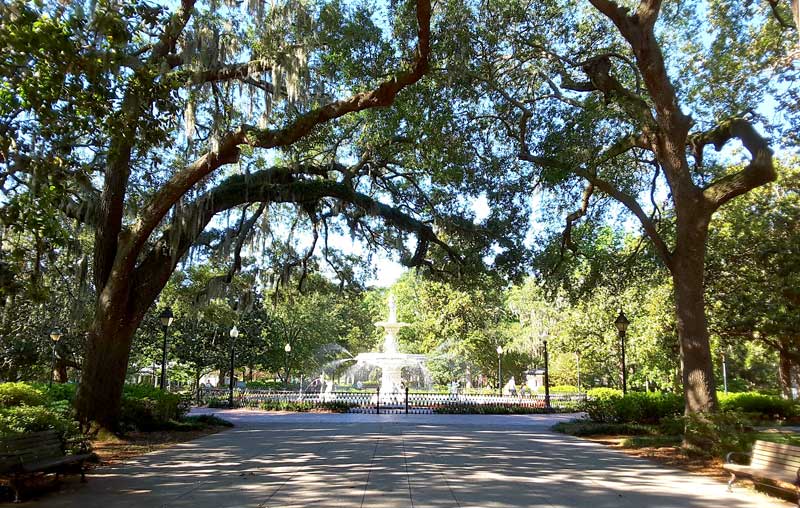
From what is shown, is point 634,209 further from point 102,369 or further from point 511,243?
point 102,369

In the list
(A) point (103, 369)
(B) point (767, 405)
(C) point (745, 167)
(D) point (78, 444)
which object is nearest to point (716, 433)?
(C) point (745, 167)

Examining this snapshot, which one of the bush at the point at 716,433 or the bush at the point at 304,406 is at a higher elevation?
the bush at the point at 716,433

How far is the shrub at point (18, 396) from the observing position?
9508 millimetres

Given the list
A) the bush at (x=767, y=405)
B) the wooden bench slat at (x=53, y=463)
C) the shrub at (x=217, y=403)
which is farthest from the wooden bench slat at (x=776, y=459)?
the shrub at (x=217, y=403)

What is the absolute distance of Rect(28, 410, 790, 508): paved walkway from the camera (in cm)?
653

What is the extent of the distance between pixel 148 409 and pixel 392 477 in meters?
8.70

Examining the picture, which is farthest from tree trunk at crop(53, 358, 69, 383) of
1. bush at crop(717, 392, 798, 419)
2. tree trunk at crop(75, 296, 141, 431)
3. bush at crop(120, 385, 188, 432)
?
bush at crop(717, 392, 798, 419)

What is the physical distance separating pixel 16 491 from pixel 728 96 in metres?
16.8

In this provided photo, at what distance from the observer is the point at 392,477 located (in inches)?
312

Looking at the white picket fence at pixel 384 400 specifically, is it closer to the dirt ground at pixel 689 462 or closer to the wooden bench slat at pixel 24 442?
the dirt ground at pixel 689 462

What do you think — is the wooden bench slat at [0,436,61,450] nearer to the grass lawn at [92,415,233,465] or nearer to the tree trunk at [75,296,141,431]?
the grass lawn at [92,415,233,465]

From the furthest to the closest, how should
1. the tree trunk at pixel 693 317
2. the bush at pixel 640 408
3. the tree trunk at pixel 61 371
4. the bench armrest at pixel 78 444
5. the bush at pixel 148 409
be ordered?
1. the tree trunk at pixel 61 371
2. the bush at pixel 640 408
3. the bush at pixel 148 409
4. the tree trunk at pixel 693 317
5. the bench armrest at pixel 78 444

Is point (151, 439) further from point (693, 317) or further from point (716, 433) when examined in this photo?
point (693, 317)

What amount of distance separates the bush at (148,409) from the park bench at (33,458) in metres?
5.53
